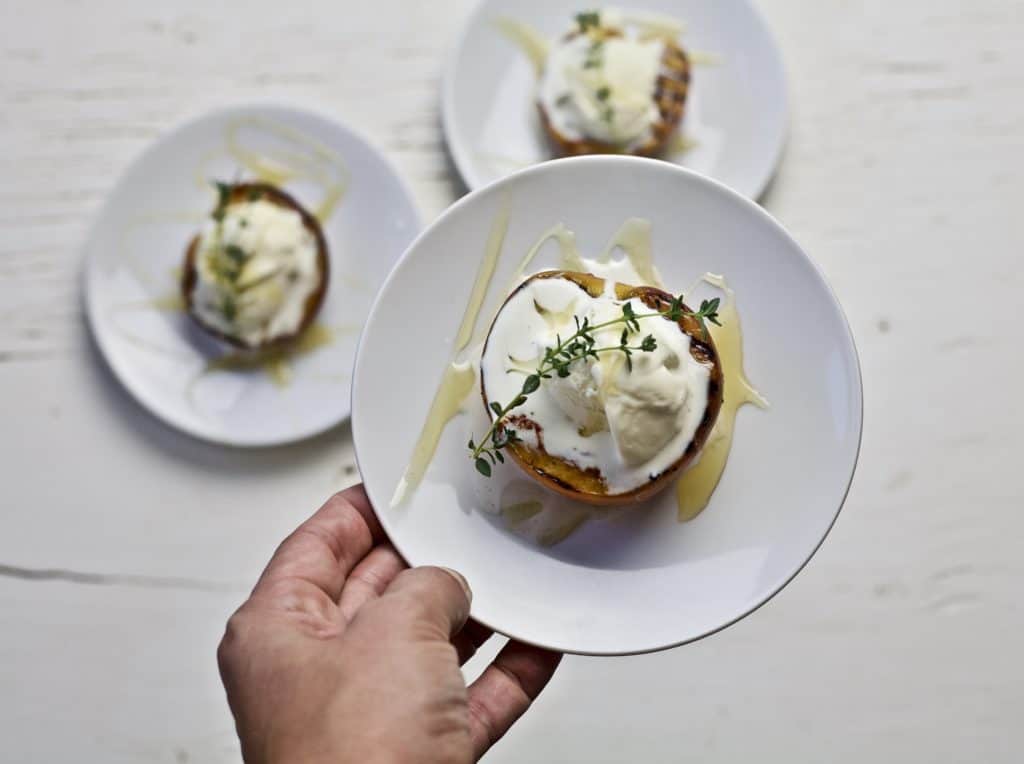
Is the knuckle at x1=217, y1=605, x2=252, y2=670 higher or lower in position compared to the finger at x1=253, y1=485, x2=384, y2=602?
lower

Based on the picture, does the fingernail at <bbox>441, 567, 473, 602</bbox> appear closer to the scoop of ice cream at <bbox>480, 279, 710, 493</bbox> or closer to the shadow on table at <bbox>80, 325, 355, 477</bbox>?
the scoop of ice cream at <bbox>480, 279, 710, 493</bbox>

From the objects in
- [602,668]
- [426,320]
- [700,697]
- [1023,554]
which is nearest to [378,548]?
[426,320]

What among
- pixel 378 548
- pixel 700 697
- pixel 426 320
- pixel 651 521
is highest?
pixel 426 320

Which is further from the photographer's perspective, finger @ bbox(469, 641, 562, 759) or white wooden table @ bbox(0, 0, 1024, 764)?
white wooden table @ bbox(0, 0, 1024, 764)

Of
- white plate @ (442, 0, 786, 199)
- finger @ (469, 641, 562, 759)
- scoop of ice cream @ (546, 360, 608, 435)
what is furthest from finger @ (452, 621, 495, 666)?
white plate @ (442, 0, 786, 199)

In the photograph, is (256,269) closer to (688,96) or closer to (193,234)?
(193,234)

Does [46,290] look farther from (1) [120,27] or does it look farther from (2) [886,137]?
(2) [886,137]

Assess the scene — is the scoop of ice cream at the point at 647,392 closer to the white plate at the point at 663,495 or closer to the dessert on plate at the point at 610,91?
the white plate at the point at 663,495
